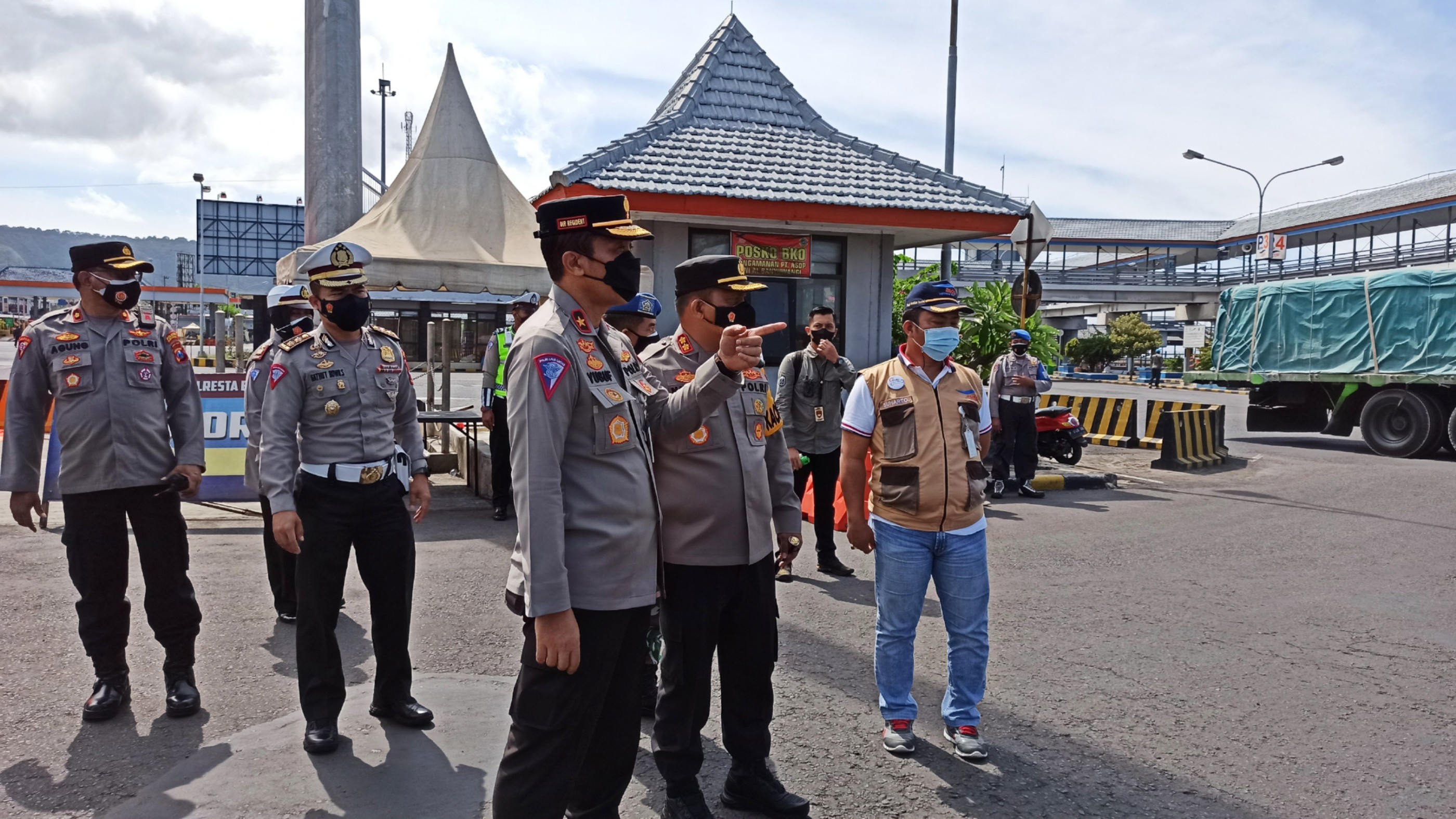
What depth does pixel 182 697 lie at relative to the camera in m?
4.16

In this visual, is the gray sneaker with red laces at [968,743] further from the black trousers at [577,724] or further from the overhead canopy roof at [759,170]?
the overhead canopy roof at [759,170]

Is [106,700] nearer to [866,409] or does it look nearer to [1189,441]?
[866,409]

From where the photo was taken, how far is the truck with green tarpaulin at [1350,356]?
49.0 ft

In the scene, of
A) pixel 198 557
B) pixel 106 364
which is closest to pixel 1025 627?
pixel 106 364

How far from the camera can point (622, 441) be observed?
2541mm

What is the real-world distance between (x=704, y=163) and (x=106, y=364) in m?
8.11

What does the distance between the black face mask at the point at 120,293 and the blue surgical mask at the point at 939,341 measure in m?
3.30

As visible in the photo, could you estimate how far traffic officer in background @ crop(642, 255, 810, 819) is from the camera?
3.20 meters

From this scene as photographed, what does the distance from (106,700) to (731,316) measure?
3170 millimetres

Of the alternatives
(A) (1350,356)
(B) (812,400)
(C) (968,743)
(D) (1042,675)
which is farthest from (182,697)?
(A) (1350,356)

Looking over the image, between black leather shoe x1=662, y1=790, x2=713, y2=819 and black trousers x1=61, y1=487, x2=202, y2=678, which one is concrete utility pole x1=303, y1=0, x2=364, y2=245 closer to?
black trousers x1=61, y1=487, x2=202, y2=678

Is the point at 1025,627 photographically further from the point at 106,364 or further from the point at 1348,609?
the point at 106,364

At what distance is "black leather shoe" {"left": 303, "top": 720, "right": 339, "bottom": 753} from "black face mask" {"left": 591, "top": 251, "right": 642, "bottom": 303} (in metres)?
2.24

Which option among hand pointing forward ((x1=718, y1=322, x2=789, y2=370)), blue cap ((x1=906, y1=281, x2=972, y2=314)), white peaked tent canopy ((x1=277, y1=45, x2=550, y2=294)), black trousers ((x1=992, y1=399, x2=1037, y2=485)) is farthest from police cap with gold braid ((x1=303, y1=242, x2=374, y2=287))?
black trousers ((x1=992, y1=399, x2=1037, y2=485))
